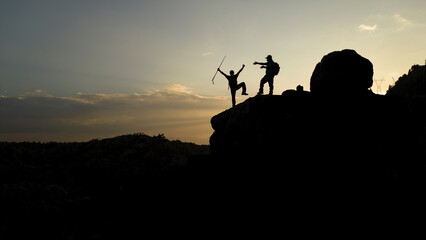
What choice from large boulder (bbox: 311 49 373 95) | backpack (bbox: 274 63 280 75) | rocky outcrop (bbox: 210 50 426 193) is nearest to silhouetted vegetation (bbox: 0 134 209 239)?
rocky outcrop (bbox: 210 50 426 193)

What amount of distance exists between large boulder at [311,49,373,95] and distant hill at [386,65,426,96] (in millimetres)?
11681

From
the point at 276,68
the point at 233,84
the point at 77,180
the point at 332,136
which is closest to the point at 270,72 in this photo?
the point at 276,68

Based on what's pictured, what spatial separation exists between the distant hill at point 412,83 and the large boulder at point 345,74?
460 inches

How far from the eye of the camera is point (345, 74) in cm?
1474

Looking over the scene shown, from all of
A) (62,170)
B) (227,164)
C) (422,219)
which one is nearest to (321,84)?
(227,164)

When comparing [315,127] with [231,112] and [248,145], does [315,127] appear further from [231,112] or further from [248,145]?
[231,112]

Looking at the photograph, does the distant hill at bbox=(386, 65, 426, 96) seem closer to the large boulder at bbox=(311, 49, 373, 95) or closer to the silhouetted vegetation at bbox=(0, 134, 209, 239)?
the large boulder at bbox=(311, 49, 373, 95)

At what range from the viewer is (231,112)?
57.5 feet

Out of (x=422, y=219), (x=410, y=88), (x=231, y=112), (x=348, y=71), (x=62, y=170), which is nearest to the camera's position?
(x=422, y=219)

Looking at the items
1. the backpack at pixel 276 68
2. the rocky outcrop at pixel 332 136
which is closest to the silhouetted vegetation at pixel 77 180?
the rocky outcrop at pixel 332 136

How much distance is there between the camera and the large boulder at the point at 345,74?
48.6 ft

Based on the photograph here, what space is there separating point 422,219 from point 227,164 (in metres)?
8.61

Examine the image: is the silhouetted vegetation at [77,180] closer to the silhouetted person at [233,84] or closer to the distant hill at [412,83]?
the silhouetted person at [233,84]

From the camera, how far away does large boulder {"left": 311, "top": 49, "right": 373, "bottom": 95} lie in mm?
14805
